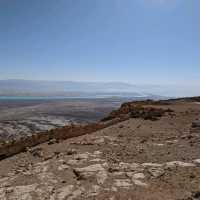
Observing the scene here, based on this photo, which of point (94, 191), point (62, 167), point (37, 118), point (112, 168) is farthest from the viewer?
point (37, 118)

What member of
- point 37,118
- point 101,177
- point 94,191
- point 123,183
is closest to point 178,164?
point 123,183

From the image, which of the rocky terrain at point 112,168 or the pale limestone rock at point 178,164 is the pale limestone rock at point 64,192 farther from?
the pale limestone rock at point 178,164

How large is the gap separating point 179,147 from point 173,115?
17.7ft

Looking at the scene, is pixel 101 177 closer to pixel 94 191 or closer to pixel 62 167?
pixel 94 191

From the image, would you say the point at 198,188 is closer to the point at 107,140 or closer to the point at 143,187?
the point at 143,187

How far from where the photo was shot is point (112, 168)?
20.3 feet

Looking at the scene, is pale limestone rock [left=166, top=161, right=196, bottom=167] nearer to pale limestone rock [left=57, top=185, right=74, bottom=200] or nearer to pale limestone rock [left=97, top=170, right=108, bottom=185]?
pale limestone rock [left=97, top=170, right=108, bottom=185]

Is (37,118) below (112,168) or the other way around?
below

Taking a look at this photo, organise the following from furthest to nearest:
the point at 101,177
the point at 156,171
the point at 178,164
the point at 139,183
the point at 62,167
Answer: the point at 62,167, the point at 178,164, the point at 156,171, the point at 101,177, the point at 139,183

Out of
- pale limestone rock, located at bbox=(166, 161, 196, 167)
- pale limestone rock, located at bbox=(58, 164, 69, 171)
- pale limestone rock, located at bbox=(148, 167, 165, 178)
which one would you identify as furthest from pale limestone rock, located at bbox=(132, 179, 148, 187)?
pale limestone rock, located at bbox=(58, 164, 69, 171)

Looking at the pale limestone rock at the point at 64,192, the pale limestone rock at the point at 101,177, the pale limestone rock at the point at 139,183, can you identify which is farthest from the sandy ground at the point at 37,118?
the pale limestone rock at the point at 139,183

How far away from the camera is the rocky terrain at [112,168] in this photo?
505 cm

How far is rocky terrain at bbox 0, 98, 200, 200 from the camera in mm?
5047

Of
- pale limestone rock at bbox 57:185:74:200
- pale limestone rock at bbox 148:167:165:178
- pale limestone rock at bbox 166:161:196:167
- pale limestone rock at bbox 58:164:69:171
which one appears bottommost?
pale limestone rock at bbox 57:185:74:200
